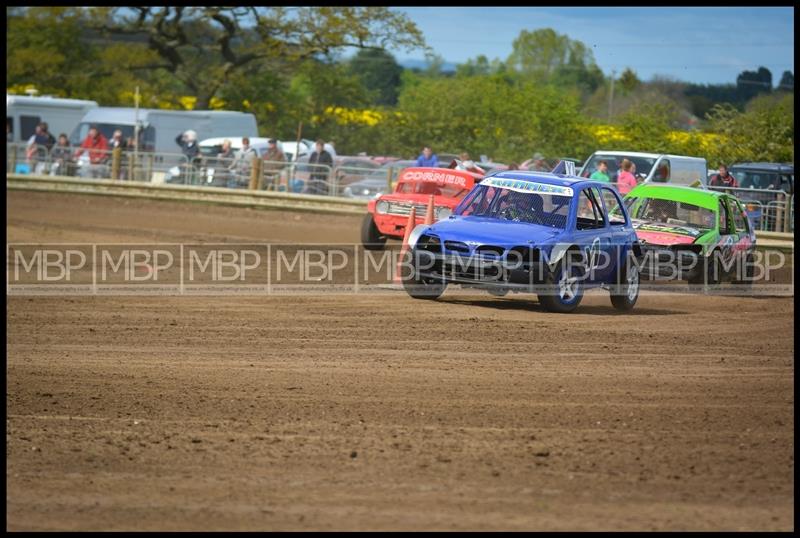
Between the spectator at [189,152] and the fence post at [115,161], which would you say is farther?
the fence post at [115,161]

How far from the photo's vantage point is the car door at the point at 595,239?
1371 centimetres

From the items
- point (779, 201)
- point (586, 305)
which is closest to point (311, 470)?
point (586, 305)

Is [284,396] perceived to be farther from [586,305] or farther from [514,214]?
[586,305]

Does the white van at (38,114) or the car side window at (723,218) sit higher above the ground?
the white van at (38,114)

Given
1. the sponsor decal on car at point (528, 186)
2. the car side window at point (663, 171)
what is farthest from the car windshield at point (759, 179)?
the sponsor decal on car at point (528, 186)

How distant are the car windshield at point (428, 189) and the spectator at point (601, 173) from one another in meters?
3.26

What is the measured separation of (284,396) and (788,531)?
407 centimetres

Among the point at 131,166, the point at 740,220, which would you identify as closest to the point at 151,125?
the point at 131,166

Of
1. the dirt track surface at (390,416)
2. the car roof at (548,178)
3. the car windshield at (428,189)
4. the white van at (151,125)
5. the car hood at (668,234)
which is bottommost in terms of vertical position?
the dirt track surface at (390,416)

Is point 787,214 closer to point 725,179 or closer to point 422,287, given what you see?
point 725,179

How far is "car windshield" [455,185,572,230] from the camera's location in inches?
544

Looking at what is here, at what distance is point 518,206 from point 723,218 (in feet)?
14.2

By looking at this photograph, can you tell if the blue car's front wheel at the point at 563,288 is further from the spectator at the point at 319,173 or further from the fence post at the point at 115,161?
the fence post at the point at 115,161

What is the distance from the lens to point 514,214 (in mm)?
13977
